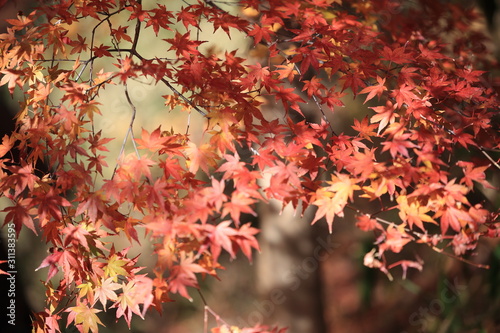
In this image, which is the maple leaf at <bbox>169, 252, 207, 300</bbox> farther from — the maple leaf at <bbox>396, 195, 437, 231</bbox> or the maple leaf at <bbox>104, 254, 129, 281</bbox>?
the maple leaf at <bbox>396, 195, 437, 231</bbox>

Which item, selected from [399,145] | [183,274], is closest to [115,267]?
[183,274]

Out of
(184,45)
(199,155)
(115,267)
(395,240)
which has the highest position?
(184,45)

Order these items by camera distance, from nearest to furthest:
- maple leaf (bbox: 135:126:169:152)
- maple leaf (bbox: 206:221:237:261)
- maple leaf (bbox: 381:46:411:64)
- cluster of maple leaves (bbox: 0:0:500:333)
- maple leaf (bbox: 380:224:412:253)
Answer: maple leaf (bbox: 206:221:237:261)
cluster of maple leaves (bbox: 0:0:500:333)
maple leaf (bbox: 135:126:169:152)
maple leaf (bbox: 381:46:411:64)
maple leaf (bbox: 380:224:412:253)

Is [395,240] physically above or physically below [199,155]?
below

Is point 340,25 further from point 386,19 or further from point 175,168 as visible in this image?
point 175,168

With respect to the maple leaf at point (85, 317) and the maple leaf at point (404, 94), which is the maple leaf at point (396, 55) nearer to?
the maple leaf at point (404, 94)

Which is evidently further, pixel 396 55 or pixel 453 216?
pixel 396 55

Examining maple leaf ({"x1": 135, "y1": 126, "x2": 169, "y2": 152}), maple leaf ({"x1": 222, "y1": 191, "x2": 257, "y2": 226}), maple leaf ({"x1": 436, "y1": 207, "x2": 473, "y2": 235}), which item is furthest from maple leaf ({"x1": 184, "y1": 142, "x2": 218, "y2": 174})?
maple leaf ({"x1": 436, "y1": 207, "x2": 473, "y2": 235})

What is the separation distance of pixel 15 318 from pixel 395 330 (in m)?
3.51

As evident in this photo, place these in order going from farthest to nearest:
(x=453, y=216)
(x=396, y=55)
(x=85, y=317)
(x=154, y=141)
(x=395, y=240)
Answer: (x=395, y=240) < (x=396, y=55) < (x=85, y=317) < (x=453, y=216) < (x=154, y=141)

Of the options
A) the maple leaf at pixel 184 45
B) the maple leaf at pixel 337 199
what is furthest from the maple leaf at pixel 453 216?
the maple leaf at pixel 184 45

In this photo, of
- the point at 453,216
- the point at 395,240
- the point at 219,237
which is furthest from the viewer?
the point at 395,240

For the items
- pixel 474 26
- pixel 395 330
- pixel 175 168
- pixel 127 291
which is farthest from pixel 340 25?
pixel 395 330

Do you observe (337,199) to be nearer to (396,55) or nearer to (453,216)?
(453,216)
